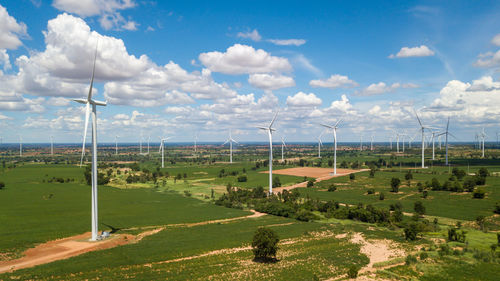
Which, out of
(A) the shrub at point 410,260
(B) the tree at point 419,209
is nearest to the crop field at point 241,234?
(A) the shrub at point 410,260

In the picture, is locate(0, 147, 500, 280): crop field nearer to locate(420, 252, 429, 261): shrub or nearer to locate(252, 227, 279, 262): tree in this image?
locate(420, 252, 429, 261): shrub

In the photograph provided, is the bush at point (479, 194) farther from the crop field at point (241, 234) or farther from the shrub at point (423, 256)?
the shrub at point (423, 256)

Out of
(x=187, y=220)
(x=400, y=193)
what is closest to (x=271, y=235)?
(x=187, y=220)

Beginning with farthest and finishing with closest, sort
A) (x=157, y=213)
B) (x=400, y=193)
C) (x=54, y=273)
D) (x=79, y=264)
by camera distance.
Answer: (x=400, y=193) < (x=157, y=213) < (x=79, y=264) < (x=54, y=273)

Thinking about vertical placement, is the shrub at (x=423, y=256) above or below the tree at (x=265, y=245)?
below

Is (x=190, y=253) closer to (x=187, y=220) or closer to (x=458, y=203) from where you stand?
(x=187, y=220)

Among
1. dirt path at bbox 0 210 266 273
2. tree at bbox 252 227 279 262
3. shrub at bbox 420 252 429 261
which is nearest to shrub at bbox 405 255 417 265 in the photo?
shrub at bbox 420 252 429 261

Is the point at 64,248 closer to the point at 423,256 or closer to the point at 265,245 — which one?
the point at 265,245

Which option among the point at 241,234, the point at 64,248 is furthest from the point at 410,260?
the point at 64,248
